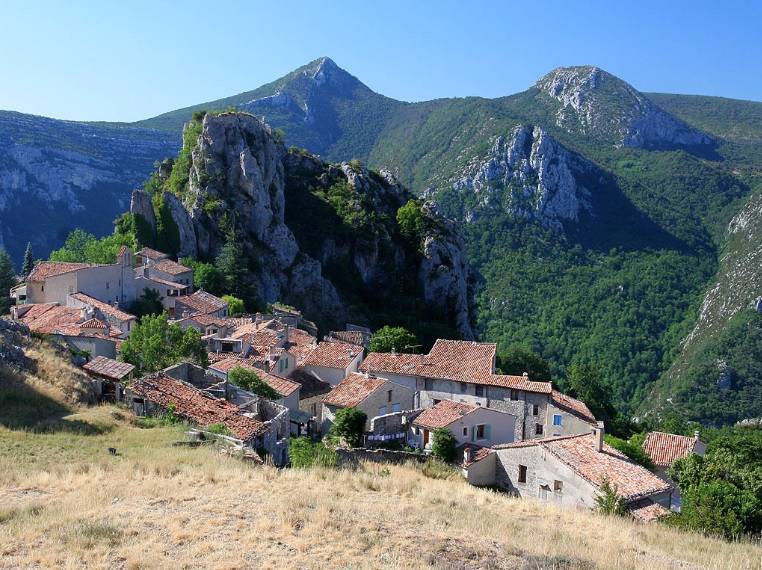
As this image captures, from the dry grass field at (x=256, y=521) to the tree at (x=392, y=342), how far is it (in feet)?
95.8

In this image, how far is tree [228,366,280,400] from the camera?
2828cm

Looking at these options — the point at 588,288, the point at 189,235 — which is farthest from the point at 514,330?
the point at 189,235

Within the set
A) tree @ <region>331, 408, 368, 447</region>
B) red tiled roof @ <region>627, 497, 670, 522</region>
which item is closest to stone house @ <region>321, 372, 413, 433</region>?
tree @ <region>331, 408, 368, 447</region>

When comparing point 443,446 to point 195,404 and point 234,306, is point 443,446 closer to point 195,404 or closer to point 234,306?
point 195,404

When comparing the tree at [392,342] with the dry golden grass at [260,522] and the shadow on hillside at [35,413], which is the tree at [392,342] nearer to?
the shadow on hillside at [35,413]

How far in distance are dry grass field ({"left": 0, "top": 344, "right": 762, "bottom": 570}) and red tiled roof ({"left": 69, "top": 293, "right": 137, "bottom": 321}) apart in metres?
21.1

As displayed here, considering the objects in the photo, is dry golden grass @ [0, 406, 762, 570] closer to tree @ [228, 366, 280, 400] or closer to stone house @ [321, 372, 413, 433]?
tree @ [228, 366, 280, 400]

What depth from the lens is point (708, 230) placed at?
129 m

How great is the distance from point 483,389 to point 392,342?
10.7 metres

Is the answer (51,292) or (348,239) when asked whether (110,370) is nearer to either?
(51,292)

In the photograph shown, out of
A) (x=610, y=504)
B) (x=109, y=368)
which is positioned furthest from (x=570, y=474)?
(x=109, y=368)

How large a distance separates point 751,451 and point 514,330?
196ft

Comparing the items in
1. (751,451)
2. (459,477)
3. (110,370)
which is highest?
(110,370)

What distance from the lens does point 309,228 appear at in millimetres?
78250
